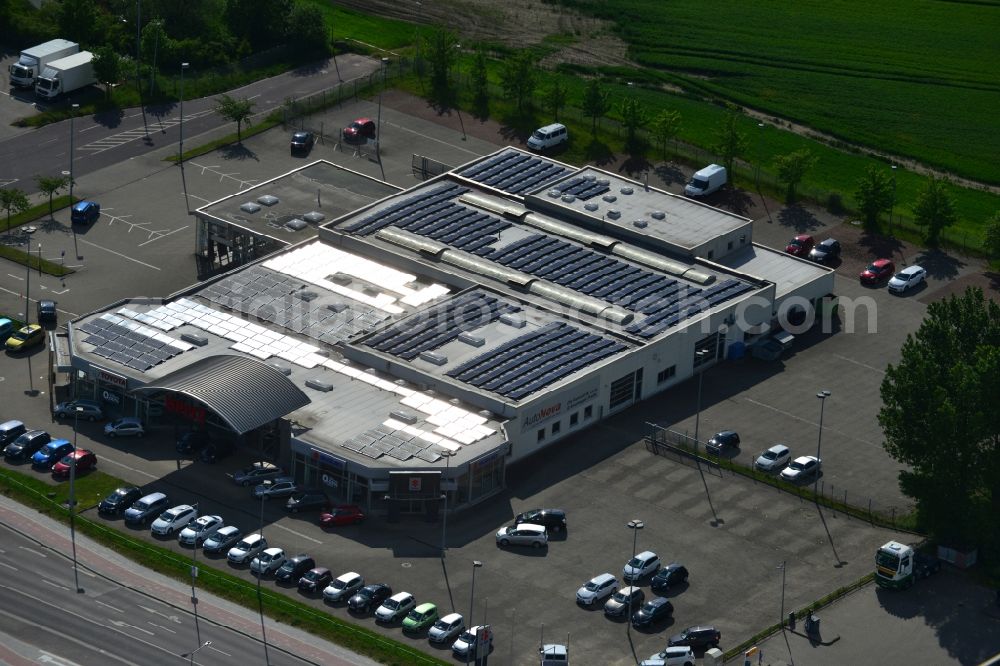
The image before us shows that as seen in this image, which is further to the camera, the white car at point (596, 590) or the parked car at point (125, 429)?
the parked car at point (125, 429)

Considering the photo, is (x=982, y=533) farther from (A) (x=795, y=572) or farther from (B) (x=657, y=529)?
(B) (x=657, y=529)

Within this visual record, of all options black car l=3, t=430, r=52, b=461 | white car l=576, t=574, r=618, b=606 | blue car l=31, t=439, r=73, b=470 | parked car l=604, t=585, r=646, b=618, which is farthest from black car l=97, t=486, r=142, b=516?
parked car l=604, t=585, r=646, b=618

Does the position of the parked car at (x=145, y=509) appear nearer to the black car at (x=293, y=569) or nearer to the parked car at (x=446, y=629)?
the black car at (x=293, y=569)

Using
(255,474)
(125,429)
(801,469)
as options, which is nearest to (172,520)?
(255,474)

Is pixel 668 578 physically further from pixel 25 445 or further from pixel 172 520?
pixel 25 445

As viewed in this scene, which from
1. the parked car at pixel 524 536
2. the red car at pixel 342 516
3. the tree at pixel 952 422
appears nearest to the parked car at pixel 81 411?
the red car at pixel 342 516

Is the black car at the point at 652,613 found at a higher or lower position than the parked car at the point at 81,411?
lower

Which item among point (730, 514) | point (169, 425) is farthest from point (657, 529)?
point (169, 425)
